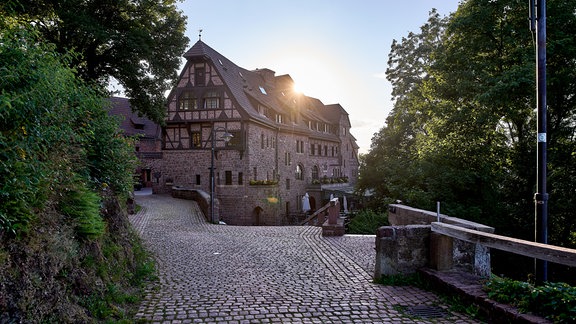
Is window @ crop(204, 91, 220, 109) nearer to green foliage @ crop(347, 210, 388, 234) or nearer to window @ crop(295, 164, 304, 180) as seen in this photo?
window @ crop(295, 164, 304, 180)

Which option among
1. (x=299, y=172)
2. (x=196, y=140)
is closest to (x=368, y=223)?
(x=196, y=140)

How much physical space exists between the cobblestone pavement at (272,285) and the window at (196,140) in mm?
18474

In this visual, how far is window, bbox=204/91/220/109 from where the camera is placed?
29.4 meters

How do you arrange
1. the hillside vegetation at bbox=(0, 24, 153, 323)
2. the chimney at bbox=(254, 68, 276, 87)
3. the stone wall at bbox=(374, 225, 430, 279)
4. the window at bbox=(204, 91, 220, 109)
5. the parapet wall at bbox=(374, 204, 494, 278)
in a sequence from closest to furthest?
the hillside vegetation at bbox=(0, 24, 153, 323), the parapet wall at bbox=(374, 204, 494, 278), the stone wall at bbox=(374, 225, 430, 279), the window at bbox=(204, 91, 220, 109), the chimney at bbox=(254, 68, 276, 87)

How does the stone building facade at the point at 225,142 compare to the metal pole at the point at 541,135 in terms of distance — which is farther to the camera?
the stone building facade at the point at 225,142

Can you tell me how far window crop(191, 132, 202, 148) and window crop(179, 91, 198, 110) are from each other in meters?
2.03

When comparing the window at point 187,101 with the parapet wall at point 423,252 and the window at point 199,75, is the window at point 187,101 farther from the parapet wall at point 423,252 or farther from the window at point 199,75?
the parapet wall at point 423,252

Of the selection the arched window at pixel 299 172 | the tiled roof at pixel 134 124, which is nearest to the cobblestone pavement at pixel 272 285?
the arched window at pixel 299 172

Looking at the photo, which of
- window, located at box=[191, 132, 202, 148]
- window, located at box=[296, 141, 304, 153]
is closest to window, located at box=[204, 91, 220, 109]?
window, located at box=[191, 132, 202, 148]

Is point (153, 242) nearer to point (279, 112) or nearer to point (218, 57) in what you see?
point (218, 57)

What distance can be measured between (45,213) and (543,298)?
537cm

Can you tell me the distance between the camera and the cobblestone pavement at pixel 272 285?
4.89 metres

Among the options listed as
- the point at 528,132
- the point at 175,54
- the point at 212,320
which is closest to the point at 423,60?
the point at 528,132

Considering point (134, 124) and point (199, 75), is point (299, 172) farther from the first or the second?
point (134, 124)
